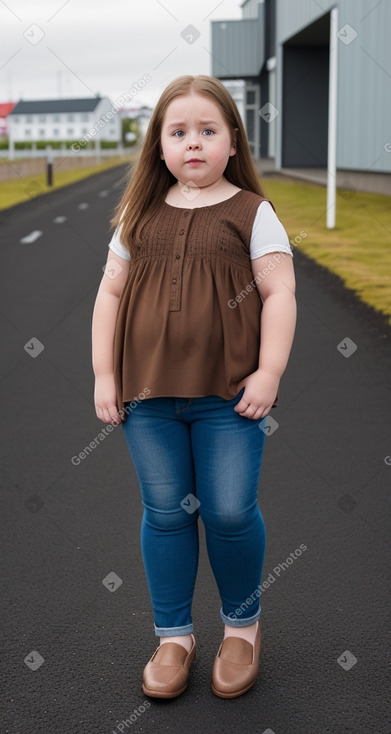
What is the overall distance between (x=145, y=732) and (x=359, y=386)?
12.9 ft

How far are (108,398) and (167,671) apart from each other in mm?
815

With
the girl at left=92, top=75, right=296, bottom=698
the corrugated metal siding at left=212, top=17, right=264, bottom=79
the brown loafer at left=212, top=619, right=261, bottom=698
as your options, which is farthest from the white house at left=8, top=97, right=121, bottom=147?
the brown loafer at left=212, top=619, right=261, bottom=698

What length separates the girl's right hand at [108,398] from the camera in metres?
2.65

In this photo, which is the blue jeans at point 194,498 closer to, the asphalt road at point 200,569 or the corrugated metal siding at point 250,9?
the asphalt road at point 200,569

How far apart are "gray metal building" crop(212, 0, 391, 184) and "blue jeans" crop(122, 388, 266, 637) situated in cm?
1394

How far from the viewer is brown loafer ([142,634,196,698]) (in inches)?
105

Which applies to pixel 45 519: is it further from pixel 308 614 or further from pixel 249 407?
pixel 249 407

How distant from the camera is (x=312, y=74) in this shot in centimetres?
3322

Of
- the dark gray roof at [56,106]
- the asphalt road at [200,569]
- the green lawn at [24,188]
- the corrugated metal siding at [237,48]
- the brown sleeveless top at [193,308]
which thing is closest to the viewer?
the brown sleeveless top at [193,308]

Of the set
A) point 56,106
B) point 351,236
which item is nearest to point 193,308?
point 351,236

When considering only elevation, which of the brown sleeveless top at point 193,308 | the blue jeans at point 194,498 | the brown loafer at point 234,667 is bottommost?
the brown loafer at point 234,667

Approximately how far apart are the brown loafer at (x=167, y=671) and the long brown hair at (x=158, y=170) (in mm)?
1206

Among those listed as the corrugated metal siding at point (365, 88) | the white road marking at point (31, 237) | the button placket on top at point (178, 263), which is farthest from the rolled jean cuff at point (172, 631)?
the corrugated metal siding at point (365, 88)

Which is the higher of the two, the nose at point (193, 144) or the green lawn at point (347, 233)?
the nose at point (193, 144)
